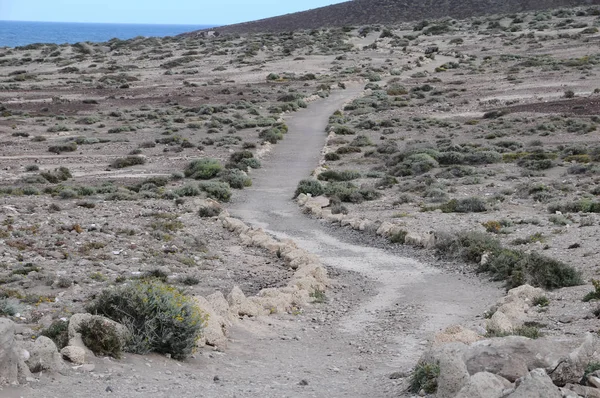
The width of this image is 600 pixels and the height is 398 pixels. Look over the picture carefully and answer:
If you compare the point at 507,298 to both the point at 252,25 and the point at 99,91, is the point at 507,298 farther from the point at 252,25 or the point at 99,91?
the point at 252,25

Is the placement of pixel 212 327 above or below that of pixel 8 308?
below

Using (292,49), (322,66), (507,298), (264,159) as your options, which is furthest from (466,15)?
(507,298)

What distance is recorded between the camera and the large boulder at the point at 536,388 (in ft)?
21.1

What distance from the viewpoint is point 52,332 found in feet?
30.8

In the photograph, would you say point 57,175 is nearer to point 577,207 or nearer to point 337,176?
point 337,176

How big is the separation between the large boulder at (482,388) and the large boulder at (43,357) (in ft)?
13.8

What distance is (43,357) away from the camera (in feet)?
27.0

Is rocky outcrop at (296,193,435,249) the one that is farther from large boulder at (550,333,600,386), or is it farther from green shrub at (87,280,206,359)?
large boulder at (550,333,600,386)

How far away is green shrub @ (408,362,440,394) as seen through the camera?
26.3 feet

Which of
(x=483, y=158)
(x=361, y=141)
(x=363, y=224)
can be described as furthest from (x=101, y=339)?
(x=361, y=141)

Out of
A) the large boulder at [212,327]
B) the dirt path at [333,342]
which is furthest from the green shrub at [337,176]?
the large boulder at [212,327]

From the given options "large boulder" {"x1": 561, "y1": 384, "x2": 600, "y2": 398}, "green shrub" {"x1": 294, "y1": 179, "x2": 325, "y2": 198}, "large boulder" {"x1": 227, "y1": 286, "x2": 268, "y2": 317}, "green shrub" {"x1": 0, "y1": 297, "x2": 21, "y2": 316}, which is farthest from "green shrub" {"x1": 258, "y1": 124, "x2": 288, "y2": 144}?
"large boulder" {"x1": 561, "y1": 384, "x2": 600, "y2": 398}

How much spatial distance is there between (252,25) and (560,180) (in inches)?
4719

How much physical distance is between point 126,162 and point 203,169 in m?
4.07
